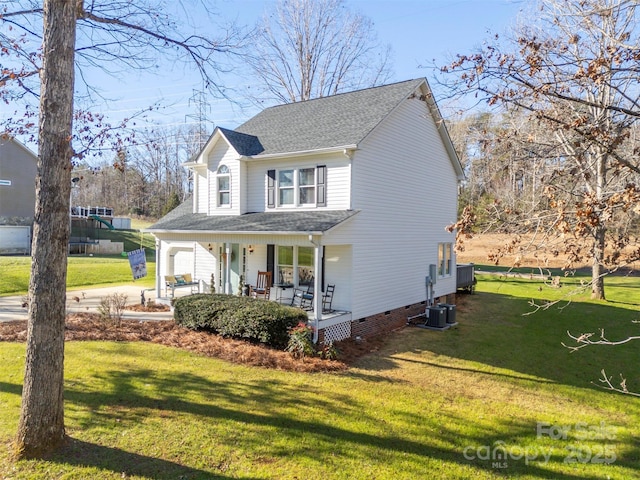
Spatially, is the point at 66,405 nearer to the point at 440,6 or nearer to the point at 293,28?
the point at 440,6

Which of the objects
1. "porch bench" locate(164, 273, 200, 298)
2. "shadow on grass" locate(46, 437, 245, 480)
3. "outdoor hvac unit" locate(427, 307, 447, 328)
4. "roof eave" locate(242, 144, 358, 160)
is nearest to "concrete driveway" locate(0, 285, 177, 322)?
"porch bench" locate(164, 273, 200, 298)

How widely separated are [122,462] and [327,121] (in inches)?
504

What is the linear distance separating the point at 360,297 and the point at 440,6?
927 cm

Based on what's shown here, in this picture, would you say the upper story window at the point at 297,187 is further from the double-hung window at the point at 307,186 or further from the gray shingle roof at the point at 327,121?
the gray shingle roof at the point at 327,121

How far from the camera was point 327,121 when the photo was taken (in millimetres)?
15508

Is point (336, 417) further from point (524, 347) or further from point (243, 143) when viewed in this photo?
point (243, 143)

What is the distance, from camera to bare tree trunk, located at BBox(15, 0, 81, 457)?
539 centimetres

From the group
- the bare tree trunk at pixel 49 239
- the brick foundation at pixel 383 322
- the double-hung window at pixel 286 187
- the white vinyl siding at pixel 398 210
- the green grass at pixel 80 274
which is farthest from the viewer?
the green grass at pixel 80 274

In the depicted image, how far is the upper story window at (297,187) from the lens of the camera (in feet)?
45.1

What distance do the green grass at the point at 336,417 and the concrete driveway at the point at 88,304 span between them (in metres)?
3.65

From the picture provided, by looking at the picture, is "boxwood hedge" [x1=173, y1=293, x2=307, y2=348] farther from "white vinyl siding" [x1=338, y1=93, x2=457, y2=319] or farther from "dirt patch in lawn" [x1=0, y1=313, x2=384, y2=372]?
"white vinyl siding" [x1=338, y1=93, x2=457, y2=319]

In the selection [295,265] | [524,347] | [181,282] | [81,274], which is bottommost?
[524,347]

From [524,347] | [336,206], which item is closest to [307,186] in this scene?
[336,206]

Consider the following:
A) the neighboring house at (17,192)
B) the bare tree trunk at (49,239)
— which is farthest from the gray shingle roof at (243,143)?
the neighboring house at (17,192)
